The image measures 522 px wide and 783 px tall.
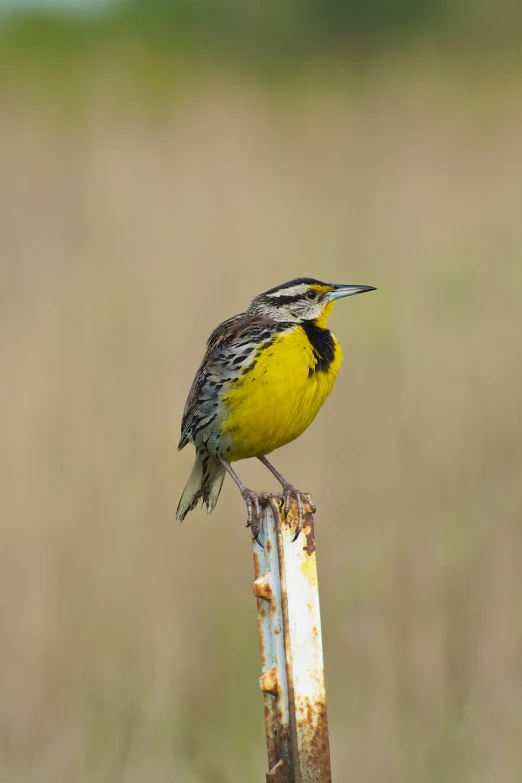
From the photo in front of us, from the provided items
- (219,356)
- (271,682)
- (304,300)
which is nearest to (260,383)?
(219,356)

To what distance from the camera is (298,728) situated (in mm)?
1417

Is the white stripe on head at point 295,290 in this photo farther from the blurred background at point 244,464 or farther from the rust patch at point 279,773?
the rust patch at point 279,773

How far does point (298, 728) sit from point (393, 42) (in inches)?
217

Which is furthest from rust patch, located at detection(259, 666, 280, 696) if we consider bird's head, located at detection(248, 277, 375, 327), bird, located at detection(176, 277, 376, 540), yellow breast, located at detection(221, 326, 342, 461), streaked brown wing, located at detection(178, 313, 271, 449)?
bird's head, located at detection(248, 277, 375, 327)

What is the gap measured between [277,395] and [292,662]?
101 centimetres

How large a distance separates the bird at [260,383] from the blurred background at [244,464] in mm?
369

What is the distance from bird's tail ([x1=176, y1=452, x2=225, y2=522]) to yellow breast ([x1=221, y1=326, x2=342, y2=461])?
0.23 meters

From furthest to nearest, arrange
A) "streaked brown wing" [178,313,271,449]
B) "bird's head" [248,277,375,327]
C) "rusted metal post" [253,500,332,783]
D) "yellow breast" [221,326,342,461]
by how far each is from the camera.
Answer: "bird's head" [248,277,375,327] < "streaked brown wing" [178,313,271,449] < "yellow breast" [221,326,342,461] < "rusted metal post" [253,500,332,783]

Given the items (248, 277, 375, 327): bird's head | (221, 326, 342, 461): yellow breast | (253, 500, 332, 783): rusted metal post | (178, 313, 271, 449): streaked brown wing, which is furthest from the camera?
(248, 277, 375, 327): bird's head

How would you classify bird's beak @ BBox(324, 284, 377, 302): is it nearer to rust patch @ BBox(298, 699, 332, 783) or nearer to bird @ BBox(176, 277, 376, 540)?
bird @ BBox(176, 277, 376, 540)

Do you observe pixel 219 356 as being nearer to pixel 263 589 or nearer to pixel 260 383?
pixel 260 383

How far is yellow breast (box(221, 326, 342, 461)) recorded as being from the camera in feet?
7.73

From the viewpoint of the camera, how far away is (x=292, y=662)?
1393 mm

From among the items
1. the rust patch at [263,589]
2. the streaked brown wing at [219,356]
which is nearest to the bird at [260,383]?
the streaked brown wing at [219,356]
